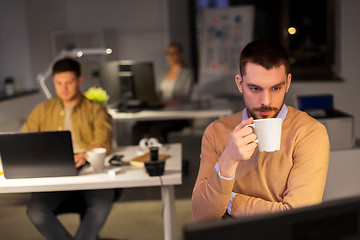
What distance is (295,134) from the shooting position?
137 cm

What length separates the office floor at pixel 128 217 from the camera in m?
2.08

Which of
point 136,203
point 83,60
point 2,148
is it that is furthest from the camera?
point 83,60

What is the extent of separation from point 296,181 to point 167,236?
97 centimetres

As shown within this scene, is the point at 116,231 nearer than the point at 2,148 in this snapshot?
No

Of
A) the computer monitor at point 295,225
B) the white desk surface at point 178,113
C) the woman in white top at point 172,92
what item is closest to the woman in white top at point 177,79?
the woman in white top at point 172,92

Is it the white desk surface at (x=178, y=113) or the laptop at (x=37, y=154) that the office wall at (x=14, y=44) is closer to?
the white desk surface at (x=178, y=113)

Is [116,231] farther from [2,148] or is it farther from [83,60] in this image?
[83,60]

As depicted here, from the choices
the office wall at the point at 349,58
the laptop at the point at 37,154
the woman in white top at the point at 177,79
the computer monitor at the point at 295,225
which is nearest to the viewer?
the computer monitor at the point at 295,225

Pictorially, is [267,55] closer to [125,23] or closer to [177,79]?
[177,79]

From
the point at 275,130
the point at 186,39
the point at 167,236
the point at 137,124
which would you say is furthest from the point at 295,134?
the point at 186,39

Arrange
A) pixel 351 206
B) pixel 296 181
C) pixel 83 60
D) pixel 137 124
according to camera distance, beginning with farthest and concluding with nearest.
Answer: pixel 83 60, pixel 137 124, pixel 296 181, pixel 351 206

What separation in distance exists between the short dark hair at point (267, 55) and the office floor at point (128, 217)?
20.3 inches

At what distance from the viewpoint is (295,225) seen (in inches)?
23.3

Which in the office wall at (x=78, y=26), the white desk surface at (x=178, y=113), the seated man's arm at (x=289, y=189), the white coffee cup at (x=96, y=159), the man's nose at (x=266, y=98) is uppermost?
the office wall at (x=78, y=26)
